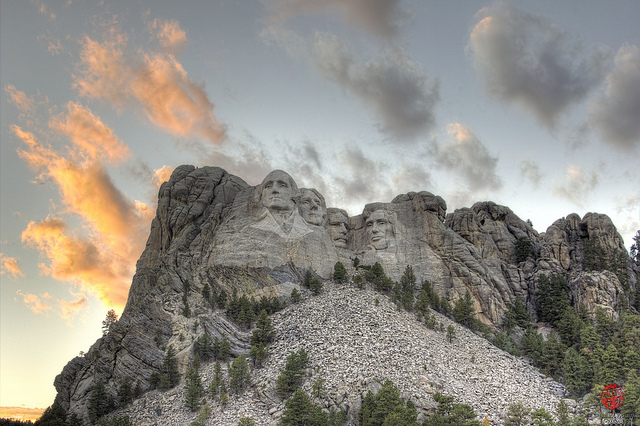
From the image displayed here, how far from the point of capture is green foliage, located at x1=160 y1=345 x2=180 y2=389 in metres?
69.5

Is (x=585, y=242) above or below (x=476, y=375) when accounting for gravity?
above

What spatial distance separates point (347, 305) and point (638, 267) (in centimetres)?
5541

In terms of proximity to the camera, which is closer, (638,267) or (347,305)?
(347,305)

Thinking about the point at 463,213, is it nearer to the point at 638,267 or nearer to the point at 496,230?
the point at 496,230

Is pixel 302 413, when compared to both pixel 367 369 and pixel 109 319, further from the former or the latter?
pixel 109 319

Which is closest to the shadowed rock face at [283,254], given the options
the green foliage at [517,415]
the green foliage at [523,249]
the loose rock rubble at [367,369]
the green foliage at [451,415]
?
the green foliage at [523,249]

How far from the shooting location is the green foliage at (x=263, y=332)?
7269 centimetres

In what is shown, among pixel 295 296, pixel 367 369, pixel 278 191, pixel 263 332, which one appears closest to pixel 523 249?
pixel 278 191

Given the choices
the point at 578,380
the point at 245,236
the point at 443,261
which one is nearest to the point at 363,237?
the point at 443,261

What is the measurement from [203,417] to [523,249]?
60.2m

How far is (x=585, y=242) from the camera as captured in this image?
4208 inches

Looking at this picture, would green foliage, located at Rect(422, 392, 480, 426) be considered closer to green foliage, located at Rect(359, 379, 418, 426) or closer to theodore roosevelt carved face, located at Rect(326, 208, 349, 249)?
green foliage, located at Rect(359, 379, 418, 426)

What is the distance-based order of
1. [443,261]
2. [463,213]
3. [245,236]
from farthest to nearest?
[463,213] < [443,261] < [245,236]

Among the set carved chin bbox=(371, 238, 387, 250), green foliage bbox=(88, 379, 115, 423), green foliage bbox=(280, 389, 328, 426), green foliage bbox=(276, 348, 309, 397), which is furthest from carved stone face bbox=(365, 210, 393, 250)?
green foliage bbox=(88, 379, 115, 423)
